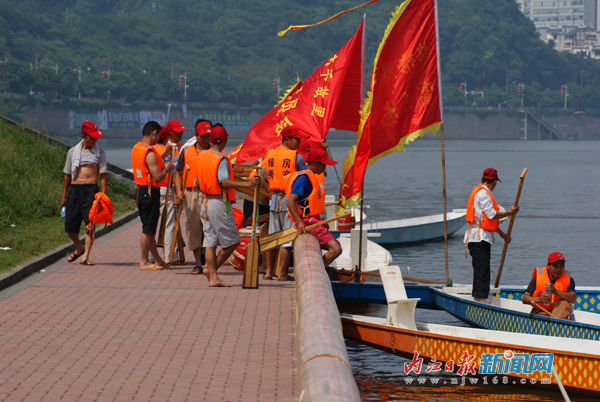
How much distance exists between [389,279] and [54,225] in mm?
9107

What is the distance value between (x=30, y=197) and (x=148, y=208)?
7.60m

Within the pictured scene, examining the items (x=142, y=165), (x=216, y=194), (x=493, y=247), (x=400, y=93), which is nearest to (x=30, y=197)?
(x=142, y=165)

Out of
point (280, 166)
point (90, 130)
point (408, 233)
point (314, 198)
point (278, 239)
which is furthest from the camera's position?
point (408, 233)

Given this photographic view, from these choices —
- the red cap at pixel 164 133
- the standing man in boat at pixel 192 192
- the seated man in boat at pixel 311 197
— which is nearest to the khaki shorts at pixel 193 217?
the standing man in boat at pixel 192 192

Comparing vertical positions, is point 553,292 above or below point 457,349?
above

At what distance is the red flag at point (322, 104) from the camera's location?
11484 millimetres

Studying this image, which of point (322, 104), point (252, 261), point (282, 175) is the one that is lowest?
point (252, 261)

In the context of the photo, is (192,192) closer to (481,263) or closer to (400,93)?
(400,93)

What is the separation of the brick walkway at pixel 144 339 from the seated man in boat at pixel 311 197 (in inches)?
27.6

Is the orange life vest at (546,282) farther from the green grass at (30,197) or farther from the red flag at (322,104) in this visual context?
the green grass at (30,197)

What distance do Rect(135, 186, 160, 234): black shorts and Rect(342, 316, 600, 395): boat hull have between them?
3039 millimetres

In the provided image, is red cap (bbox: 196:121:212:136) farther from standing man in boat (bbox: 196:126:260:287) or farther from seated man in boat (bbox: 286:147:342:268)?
seated man in boat (bbox: 286:147:342:268)

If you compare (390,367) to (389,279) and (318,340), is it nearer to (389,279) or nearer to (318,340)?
(389,279)

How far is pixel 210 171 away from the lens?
8812 mm
